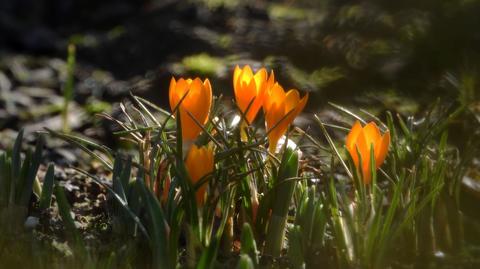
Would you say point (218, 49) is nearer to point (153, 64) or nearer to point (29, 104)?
point (153, 64)

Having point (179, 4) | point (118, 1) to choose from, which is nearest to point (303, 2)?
point (179, 4)

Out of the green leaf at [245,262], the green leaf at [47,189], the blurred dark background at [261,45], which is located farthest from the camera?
the blurred dark background at [261,45]

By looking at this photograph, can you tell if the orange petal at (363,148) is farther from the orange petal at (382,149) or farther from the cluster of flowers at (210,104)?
the cluster of flowers at (210,104)

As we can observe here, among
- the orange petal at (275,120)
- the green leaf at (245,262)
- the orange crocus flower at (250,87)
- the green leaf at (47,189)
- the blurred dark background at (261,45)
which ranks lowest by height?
the green leaf at (245,262)

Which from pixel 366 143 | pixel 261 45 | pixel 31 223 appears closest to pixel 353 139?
pixel 366 143

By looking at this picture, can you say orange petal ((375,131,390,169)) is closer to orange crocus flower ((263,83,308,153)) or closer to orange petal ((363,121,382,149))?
orange petal ((363,121,382,149))

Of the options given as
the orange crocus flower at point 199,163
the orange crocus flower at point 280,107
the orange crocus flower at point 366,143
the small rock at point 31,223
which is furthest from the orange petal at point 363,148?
the small rock at point 31,223

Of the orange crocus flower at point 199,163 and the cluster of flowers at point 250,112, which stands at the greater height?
the cluster of flowers at point 250,112
